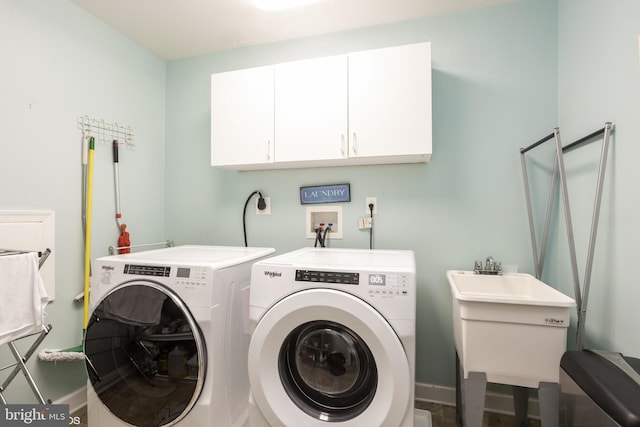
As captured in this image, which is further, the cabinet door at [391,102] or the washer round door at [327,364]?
the cabinet door at [391,102]

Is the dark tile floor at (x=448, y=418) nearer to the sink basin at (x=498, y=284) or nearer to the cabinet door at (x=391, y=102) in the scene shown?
the sink basin at (x=498, y=284)

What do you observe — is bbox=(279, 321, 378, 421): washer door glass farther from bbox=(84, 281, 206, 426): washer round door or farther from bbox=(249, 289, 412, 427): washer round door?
bbox=(84, 281, 206, 426): washer round door

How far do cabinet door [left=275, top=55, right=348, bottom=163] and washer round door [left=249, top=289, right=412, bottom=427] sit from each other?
0.91m

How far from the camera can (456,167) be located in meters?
1.89

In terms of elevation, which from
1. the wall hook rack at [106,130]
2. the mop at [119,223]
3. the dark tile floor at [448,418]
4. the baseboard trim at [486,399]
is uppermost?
the wall hook rack at [106,130]

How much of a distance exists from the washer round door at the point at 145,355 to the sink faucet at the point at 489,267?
57.6 inches

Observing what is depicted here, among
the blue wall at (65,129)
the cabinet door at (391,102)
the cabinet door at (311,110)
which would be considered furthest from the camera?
the cabinet door at (311,110)

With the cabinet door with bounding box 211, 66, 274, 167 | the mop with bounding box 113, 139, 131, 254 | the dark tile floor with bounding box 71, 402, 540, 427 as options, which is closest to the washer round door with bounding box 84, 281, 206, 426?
the dark tile floor with bounding box 71, 402, 540, 427

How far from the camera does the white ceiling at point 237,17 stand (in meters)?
1.81

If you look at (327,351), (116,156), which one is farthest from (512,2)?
(116,156)

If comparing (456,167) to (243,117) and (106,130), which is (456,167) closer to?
(243,117)

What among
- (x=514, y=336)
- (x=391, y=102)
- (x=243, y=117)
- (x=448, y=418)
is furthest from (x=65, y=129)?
(x=448, y=418)

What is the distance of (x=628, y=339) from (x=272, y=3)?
→ 2202 mm

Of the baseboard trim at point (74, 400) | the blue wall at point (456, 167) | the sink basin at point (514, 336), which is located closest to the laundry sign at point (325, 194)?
the blue wall at point (456, 167)
